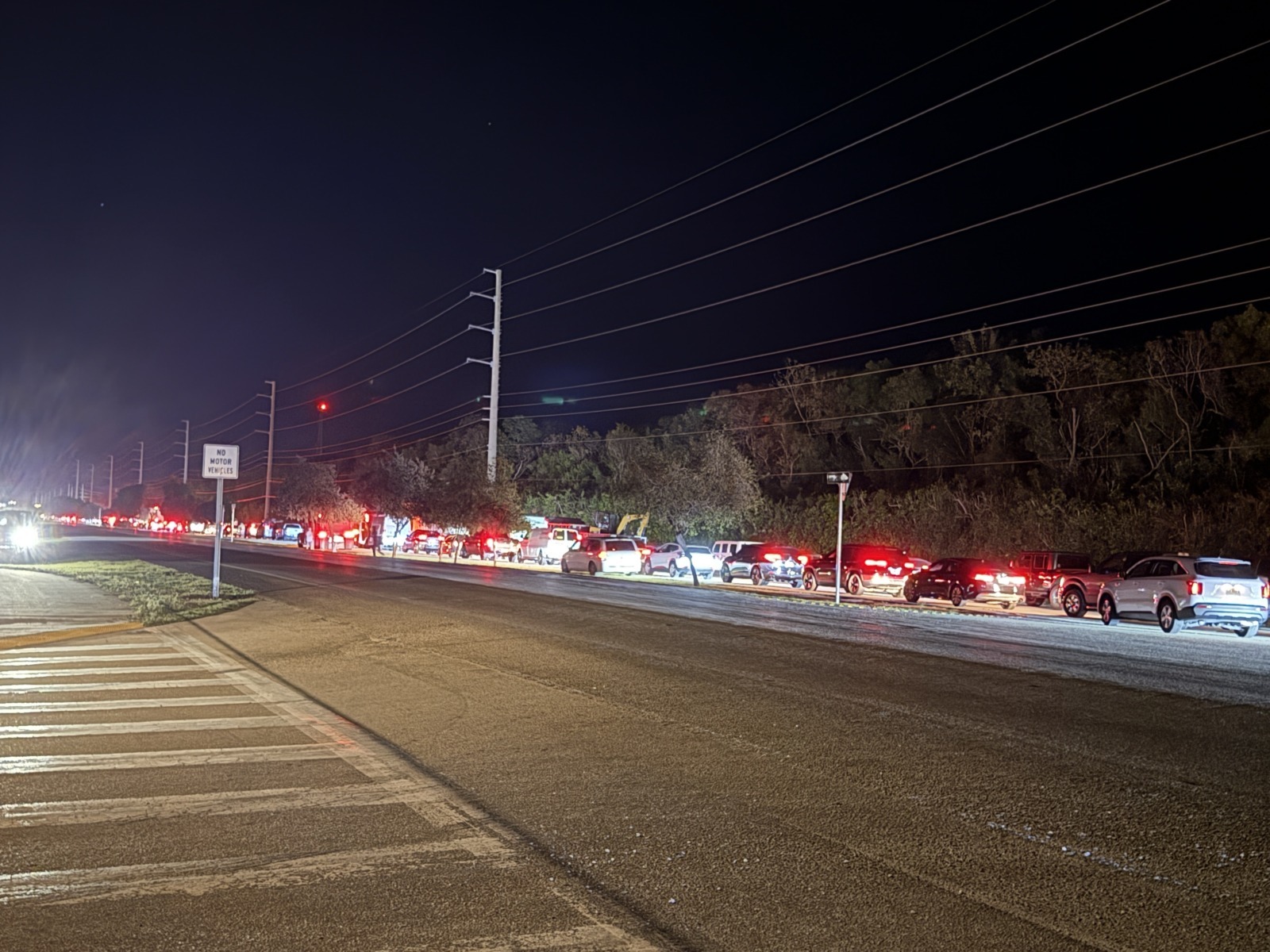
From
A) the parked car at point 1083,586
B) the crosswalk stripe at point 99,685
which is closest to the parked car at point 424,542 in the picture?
the parked car at point 1083,586

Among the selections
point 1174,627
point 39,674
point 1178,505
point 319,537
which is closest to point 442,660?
point 39,674

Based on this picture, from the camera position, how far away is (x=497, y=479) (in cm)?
6150

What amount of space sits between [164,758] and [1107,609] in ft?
73.6

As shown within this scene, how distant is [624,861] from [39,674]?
9.54 m

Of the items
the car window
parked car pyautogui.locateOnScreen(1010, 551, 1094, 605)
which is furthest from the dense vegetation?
the car window

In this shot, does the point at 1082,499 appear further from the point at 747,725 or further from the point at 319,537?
the point at 319,537

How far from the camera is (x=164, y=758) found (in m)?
8.45

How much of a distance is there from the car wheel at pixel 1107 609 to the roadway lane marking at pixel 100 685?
66.6ft

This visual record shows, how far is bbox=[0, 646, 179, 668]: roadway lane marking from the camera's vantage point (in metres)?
13.4

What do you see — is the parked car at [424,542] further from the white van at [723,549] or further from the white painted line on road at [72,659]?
the white painted line on road at [72,659]

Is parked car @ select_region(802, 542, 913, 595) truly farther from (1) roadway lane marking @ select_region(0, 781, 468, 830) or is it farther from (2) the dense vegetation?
(1) roadway lane marking @ select_region(0, 781, 468, 830)

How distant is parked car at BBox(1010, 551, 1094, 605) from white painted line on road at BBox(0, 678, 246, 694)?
2530cm

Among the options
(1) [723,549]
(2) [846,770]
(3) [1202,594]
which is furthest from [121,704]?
(1) [723,549]

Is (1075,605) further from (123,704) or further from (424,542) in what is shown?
(424,542)
